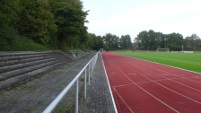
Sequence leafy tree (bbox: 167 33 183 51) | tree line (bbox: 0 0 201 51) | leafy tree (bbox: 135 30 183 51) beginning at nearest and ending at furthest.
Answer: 1. tree line (bbox: 0 0 201 51)
2. leafy tree (bbox: 167 33 183 51)
3. leafy tree (bbox: 135 30 183 51)

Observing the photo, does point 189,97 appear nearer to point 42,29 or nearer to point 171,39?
point 42,29

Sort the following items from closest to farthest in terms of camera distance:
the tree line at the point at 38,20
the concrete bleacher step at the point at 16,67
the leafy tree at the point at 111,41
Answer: the concrete bleacher step at the point at 16,67 < the tree line at the point at 38,20 < the leafy tree at the point at 111,41

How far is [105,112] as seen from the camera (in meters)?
6.57

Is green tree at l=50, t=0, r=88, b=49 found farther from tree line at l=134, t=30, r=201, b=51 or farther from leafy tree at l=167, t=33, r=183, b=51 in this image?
tree line at l=134, t=30, r=201, b=51

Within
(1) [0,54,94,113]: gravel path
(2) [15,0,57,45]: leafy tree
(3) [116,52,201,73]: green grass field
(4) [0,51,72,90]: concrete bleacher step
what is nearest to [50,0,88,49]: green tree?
(2) [15,0,57,45]: leafy tree

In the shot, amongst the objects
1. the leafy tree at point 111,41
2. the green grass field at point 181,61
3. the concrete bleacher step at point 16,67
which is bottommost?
the green grass field at point 181,61

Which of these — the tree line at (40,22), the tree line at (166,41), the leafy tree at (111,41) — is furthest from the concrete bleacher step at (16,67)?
the leafy tree at (111,41)

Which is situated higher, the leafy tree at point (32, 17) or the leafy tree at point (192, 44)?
the leafy tree at point (32, 17)

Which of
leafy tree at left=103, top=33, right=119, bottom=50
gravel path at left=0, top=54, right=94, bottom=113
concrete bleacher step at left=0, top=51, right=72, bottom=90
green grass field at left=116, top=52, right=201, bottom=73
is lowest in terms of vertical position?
green grass field at left=116, top=52, right=201, bottom=73

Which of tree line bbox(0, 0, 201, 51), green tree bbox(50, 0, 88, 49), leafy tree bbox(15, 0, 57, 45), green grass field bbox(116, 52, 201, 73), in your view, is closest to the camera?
tree line bbox(0, 0, 201, 51)

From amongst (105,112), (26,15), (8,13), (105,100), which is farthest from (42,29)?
(105,112)

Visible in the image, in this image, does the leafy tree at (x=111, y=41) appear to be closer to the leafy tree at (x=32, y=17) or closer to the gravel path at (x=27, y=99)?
the leafy tree at (x=32, y=17)

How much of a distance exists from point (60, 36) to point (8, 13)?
75.7ft

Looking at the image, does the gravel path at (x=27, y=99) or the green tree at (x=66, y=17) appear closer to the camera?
the gravel path at (x=27, y=99)
